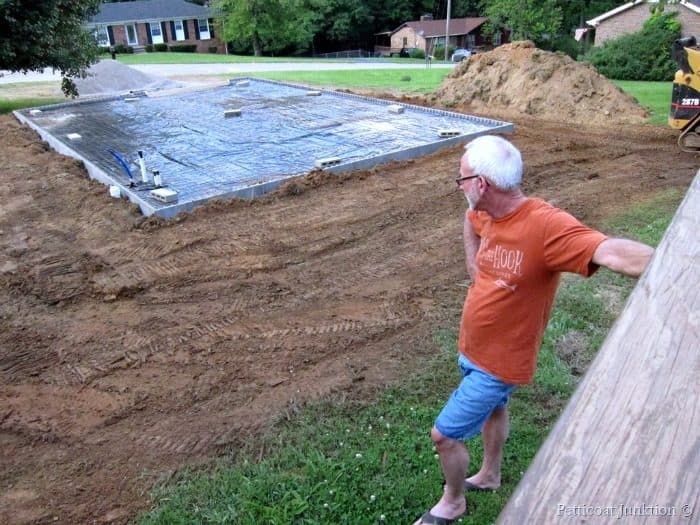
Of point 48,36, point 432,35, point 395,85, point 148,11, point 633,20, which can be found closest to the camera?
point 48,36

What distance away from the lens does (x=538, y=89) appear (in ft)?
46.2

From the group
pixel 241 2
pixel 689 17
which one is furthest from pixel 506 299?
pixel 241 2

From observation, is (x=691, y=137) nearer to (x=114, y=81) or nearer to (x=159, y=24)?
(x=114, y=81)

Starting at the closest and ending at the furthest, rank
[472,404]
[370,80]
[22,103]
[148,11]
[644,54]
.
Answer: [472,404] < [22,103] < [370,80] < [644,54] < [148,11]

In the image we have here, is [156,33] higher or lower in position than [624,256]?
lower

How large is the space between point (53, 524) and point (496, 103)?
13651 mm

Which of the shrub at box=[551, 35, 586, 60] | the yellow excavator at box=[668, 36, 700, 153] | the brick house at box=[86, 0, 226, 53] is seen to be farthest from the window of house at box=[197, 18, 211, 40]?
the yellow excavator at box=[668, 36, 700, 153]

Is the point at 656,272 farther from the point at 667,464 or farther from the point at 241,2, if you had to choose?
the point at 241,2

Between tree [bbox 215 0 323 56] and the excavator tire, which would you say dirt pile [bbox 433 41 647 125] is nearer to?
the excavator tire

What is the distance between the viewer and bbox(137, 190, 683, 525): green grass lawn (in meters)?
3.10

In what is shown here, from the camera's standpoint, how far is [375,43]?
60688mm

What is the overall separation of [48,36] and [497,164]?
15614 mm

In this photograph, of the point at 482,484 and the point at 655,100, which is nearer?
the point at 482,484

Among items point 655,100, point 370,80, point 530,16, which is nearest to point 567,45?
point 530,16
